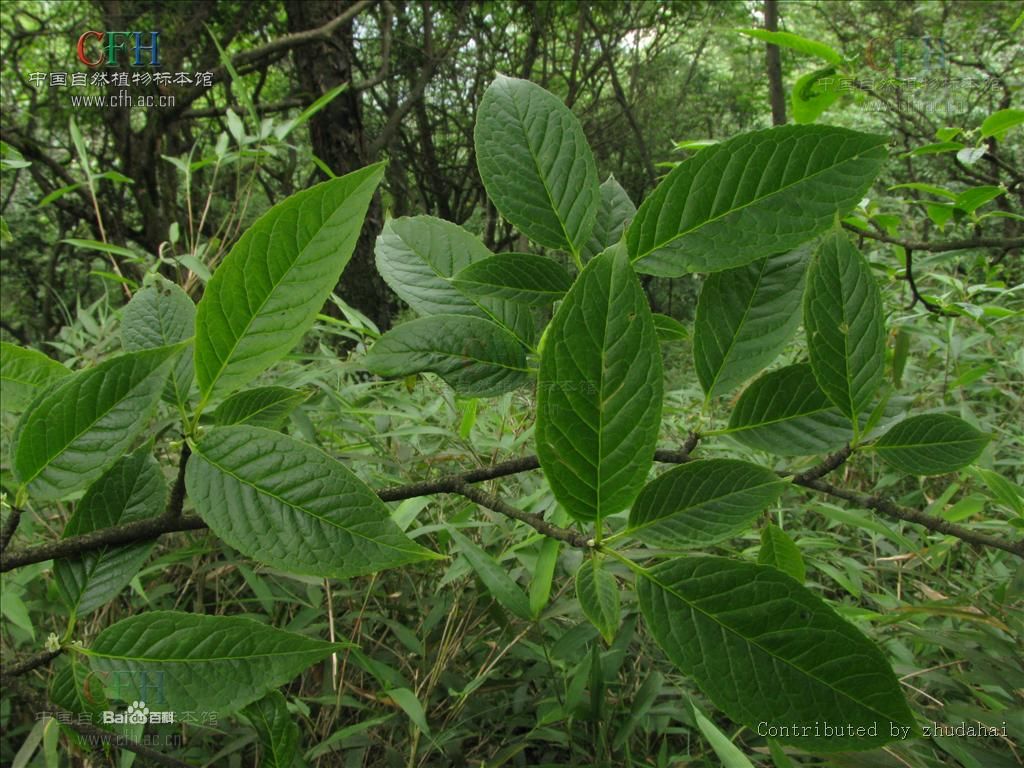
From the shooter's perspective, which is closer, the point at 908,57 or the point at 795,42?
the point at 795,42

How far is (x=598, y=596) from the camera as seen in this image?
225 millimetres

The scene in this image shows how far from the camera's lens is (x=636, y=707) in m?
0.45

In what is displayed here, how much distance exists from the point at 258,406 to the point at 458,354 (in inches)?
3.3

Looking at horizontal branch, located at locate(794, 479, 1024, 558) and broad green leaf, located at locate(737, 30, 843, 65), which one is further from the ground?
broad green leaf, located at locate(737, 30, 843, 65)

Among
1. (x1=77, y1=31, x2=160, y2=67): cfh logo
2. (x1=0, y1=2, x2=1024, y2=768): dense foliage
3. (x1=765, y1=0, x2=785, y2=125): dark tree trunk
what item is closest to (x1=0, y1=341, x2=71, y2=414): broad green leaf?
(x1=0, y1=2, x2=1024, y2=768): dense foliage

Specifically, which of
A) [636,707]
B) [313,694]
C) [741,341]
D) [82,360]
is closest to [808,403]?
[741,341]

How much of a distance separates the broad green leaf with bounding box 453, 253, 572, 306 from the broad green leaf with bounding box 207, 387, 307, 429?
84 millimetres

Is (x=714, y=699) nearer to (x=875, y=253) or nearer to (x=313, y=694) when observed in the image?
(x=313, y=694)

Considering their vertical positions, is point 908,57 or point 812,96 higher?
point 908,57

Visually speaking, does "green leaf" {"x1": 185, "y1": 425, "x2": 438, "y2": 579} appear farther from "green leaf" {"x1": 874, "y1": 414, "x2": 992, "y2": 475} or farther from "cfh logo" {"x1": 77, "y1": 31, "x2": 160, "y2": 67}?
"cfh logo" {"x1": 77, "y1": 31, "x2": 160, "y2": 67}

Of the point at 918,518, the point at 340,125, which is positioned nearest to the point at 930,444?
the point at 918,518

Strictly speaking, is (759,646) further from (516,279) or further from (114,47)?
(114,47)

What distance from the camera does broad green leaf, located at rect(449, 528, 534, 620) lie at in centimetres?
41

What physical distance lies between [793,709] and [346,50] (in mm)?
2966
